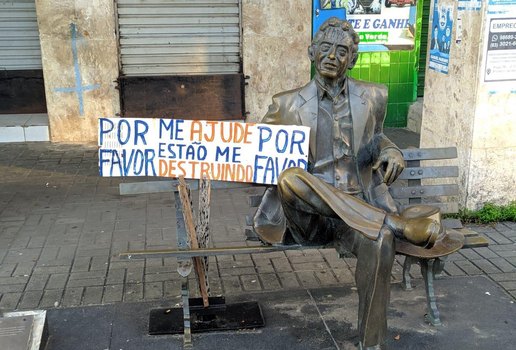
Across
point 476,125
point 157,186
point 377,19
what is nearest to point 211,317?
point 157,186

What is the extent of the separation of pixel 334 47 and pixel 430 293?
1712mm

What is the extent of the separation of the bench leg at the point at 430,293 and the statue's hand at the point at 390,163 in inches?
26.8

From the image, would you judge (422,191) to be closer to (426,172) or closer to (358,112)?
(426,172)

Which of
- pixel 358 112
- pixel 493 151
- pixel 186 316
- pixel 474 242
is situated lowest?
pixel 186 316

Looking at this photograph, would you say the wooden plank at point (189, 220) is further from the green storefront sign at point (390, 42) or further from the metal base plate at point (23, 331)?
the green storefront sign at point (390, 42)

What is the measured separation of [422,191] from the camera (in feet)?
14.4

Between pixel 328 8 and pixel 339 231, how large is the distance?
615cm

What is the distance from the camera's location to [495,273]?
4.65m

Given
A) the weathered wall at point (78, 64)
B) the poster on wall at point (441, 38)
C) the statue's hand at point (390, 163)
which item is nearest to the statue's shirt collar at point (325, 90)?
the statue's hand at point (390, 163)

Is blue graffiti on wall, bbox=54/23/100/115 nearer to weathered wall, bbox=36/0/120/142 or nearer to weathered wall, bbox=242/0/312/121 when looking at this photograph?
weathered wall, bbox=36/0/120/142

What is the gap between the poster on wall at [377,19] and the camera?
29.8 ft

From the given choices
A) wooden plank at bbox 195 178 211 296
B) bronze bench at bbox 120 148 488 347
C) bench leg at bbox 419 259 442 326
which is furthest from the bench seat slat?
wooden plank at bbox 195 178 211 296

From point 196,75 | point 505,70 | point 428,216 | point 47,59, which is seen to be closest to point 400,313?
point 428,216

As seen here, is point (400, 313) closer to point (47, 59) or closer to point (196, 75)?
point (196, 75)
